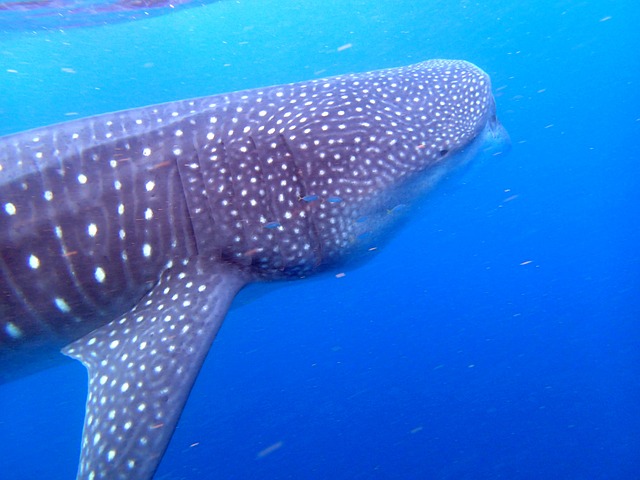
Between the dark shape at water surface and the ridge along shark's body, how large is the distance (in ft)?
41.3

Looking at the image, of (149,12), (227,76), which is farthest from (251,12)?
(227,76)

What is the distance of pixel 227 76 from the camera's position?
123 feet

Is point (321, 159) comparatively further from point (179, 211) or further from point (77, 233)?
point (77, 233)

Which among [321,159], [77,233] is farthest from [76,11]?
[321,159]

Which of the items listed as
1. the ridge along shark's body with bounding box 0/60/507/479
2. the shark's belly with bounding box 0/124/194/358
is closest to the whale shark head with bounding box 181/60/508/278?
the ridge along shark's body with bounding box 0/60/507/479

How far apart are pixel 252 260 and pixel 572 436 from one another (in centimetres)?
1108

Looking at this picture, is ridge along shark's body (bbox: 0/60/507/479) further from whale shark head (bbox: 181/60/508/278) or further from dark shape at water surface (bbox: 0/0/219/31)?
dark shape at water surface (bbox: 0/0/219/31)

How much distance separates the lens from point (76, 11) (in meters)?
13.6

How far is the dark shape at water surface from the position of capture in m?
12.7

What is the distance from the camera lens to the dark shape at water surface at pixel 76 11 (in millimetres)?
12734

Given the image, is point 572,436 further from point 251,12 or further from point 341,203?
point 251,12

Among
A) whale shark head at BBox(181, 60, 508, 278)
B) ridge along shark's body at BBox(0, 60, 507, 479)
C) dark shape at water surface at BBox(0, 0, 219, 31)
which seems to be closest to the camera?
ridge along shark's body at BBox(0, 60, 507, 479)

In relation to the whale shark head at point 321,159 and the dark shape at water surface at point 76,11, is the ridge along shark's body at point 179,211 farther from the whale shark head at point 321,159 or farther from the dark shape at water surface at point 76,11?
the dark shape at water surface at point 76,11

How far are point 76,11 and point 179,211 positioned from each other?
1415 centimetres
